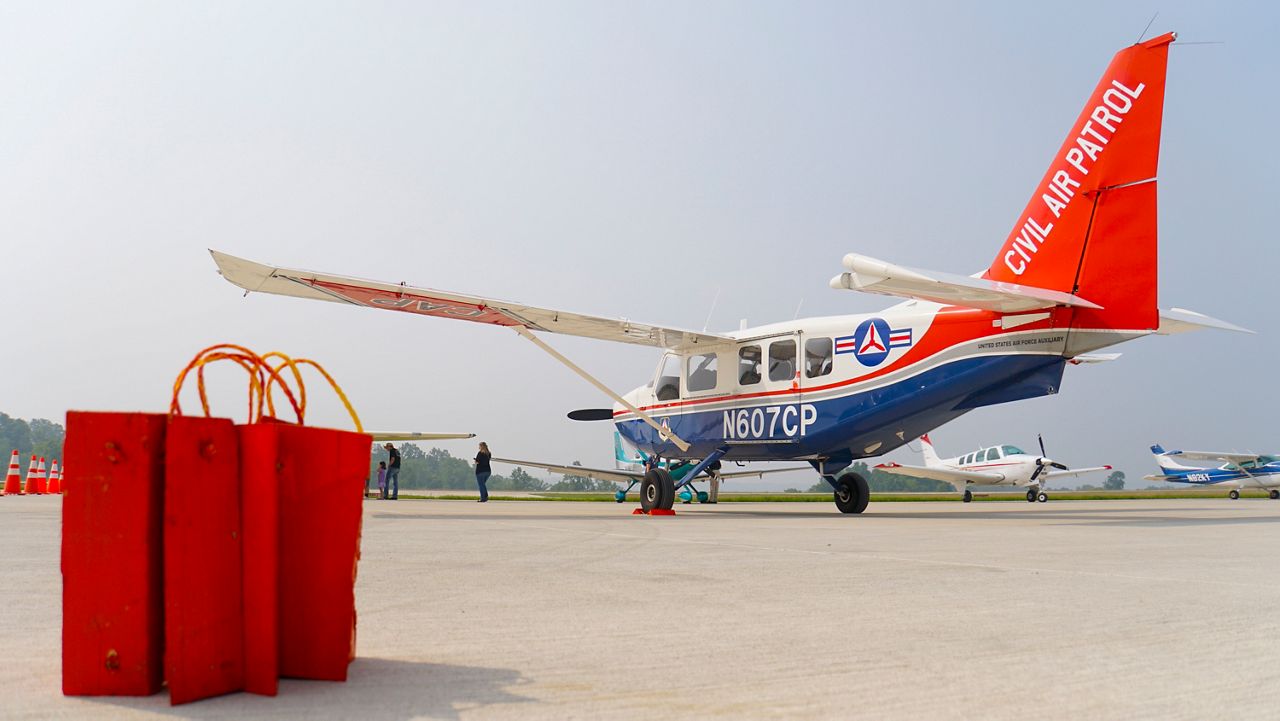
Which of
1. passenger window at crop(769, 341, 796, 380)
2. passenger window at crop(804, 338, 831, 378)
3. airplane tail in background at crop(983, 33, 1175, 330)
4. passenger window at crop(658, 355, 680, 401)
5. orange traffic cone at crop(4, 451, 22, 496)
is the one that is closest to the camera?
airplane tail in background at crop(983, 33, 1175, 330)

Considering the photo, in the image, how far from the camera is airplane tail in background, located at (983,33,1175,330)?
32.1 feet

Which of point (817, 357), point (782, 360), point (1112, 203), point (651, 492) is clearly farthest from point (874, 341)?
point (651, 492)

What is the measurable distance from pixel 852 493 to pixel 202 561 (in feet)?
43.2

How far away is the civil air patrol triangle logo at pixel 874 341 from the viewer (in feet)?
38.7

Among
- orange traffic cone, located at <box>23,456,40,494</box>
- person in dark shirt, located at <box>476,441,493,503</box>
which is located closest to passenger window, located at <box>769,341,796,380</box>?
person in dark shirt, located at <box>476,441,493,503</box>

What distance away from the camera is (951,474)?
3278 centimetres

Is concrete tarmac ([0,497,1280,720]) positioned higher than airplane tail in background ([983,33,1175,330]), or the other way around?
airplane tail in background ([983,33,1175,330])

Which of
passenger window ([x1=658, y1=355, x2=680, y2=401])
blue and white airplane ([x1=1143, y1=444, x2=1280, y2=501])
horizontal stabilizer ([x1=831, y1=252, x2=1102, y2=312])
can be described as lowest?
blue and white airplane ([x1=1143, y1=444, x2=1280, y2=501])

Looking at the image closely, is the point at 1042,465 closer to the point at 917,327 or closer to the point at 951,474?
the point at 951,474

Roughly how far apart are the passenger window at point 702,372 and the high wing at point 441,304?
0.95 feet

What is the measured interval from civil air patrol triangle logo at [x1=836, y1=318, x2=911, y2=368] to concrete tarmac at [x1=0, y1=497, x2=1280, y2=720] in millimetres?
5459

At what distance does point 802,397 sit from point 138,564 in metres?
11.2

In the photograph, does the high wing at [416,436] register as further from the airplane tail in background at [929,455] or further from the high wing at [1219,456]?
the high wing at [1219,456]

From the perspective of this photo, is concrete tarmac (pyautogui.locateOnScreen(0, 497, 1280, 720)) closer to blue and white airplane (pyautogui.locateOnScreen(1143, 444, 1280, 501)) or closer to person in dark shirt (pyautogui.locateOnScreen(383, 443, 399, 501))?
person in dark shirt (pyautogui.locateOnScreen(383, 443, 399, 501))
